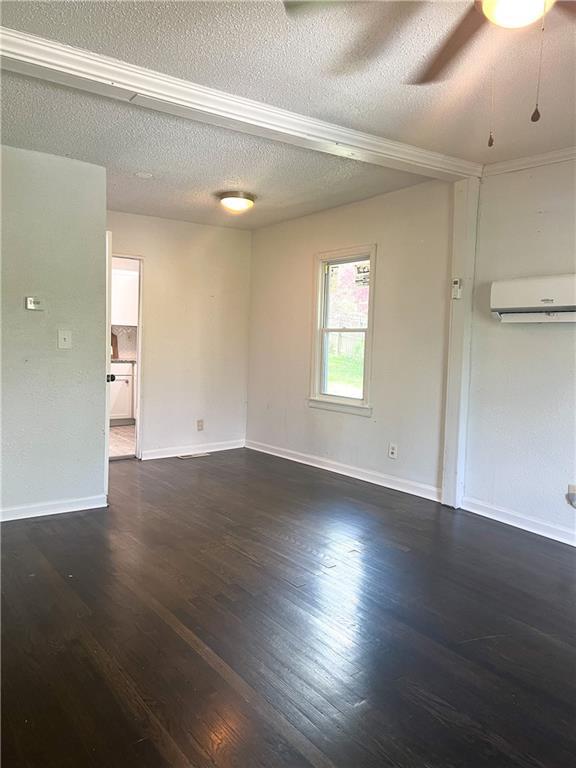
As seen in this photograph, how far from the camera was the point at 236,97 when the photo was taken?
9.18 feet

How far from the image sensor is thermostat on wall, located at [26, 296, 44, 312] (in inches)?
144

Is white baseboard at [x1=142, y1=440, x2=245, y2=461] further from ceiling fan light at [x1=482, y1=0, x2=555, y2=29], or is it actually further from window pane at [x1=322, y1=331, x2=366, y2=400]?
ceiling fan light at [x1=482, y1=0, x2=555, y2=29]

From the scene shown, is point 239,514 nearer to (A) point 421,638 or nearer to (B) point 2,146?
(A) point 421,638

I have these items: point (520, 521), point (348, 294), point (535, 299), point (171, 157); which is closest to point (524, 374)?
point (535, 299)

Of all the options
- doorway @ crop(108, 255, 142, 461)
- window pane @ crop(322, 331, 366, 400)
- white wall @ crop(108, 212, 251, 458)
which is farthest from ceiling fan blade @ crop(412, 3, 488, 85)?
doorway @ crop(108, 255, 142, 461)

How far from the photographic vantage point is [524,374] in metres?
3.74

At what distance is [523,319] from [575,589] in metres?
1.72

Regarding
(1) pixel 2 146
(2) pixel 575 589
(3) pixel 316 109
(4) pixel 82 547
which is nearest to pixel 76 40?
(3) pixel 316 109

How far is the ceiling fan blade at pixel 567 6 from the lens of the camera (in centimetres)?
195

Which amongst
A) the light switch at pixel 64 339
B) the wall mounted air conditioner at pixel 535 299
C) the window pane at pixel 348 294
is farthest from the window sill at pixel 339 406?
the light switch at pixel 64 339

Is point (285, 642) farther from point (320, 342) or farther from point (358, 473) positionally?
point (320, 342)

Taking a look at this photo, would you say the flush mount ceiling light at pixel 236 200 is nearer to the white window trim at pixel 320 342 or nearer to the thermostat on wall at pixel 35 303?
the white window trim at pixel 320 342

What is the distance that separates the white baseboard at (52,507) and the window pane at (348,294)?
274 cm

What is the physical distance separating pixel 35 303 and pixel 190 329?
7.83 ft
